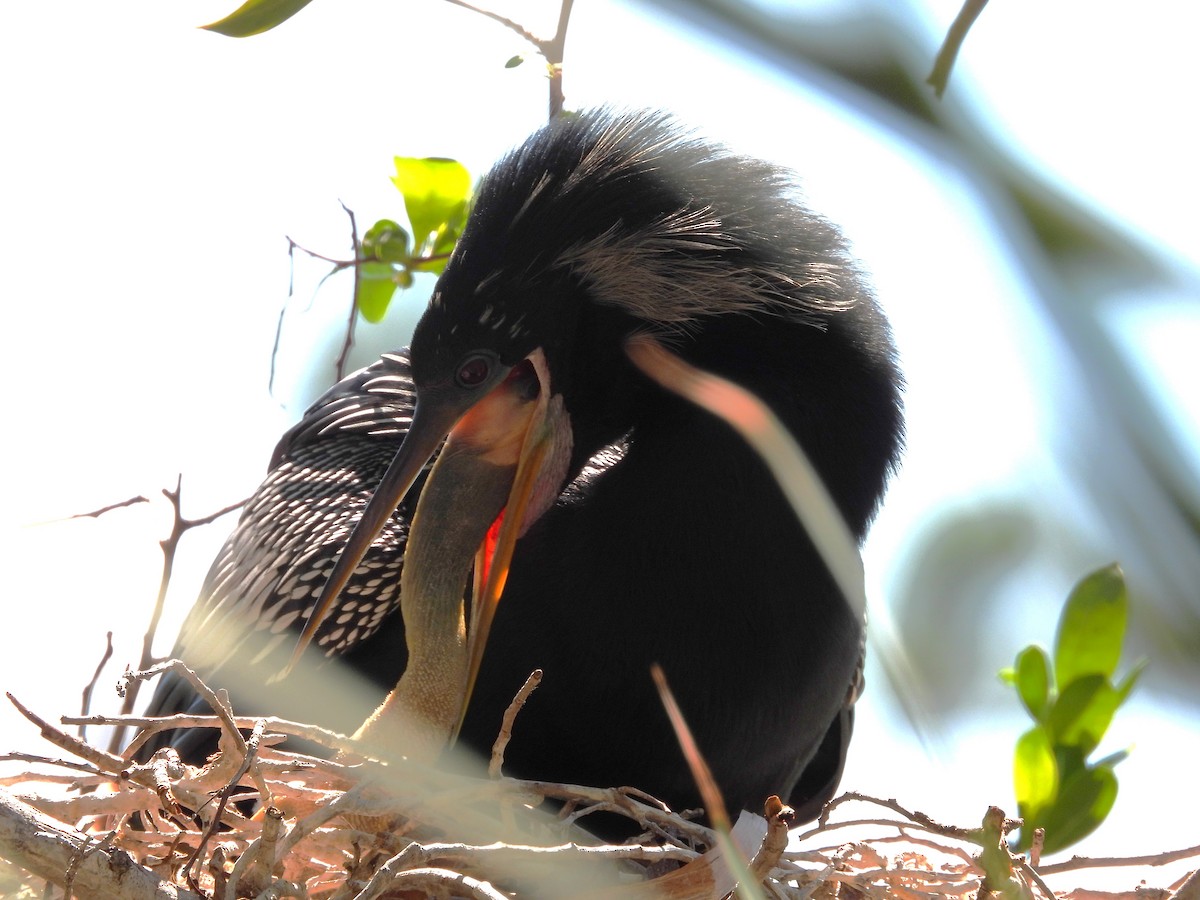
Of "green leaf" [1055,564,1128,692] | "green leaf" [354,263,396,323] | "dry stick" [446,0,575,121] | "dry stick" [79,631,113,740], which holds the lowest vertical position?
"dry stick" [79,631,113,740]

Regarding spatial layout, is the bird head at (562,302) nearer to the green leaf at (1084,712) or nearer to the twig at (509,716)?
the twig at (509,716)

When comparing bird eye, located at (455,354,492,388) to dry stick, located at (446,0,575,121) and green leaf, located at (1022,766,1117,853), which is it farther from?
green leaf, located at (1022,766,1117,853)

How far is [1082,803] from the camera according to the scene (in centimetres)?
283

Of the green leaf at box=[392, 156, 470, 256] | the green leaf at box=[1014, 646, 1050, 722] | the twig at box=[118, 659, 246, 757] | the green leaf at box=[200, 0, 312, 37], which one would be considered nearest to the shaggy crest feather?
the green leaf at box=[392, 156, 470, 256]

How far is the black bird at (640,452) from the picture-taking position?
266 centimetres

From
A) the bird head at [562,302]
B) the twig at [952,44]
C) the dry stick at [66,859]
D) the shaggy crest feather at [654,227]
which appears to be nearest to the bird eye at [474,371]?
the bird head at [562,302]

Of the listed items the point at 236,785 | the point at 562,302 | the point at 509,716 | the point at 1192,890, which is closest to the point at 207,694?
the point at 236,785

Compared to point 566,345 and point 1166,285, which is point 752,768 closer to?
point 566,345

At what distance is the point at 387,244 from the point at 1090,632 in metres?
2.16

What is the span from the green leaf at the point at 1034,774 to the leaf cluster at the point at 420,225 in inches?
77.1

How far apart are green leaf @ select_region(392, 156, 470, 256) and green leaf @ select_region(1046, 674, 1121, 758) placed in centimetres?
205

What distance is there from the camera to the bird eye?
266cm

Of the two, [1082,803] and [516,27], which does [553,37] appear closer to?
[516,27]

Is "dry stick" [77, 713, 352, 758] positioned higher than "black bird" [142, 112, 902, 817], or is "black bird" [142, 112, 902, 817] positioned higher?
"black bird" [142, 112, 902, 817]
